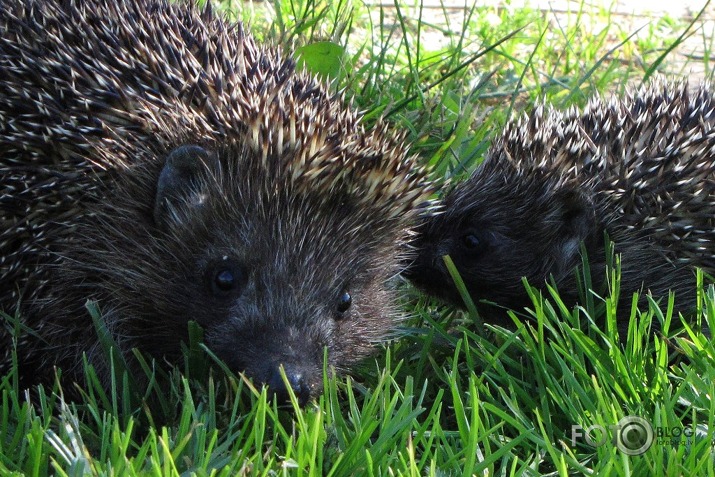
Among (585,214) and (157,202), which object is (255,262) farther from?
(585,214)

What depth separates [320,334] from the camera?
11.3 ft

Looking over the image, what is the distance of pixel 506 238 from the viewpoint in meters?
4.48

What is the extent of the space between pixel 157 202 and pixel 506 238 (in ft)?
5.23

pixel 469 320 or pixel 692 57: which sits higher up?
pixel 692 57

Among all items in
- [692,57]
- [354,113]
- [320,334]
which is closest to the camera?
[320,334]

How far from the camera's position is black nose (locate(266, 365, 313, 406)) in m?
3.13

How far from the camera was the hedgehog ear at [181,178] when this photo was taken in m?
3.53

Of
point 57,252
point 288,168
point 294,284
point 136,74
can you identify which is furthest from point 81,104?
point 294,284

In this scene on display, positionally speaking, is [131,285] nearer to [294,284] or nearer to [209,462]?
[294,284]

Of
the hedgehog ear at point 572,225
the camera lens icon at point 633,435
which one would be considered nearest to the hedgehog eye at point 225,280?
the camera lens icon at point 633,435

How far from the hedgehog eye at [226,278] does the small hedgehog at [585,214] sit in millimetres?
1128

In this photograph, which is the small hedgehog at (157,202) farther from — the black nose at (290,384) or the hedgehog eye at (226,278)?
the black nose at (290,384)

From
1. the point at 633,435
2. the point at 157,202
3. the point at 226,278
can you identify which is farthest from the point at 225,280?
the point at 633,435

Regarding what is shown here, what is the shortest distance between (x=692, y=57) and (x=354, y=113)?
3489mm
